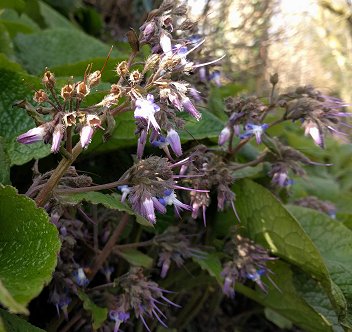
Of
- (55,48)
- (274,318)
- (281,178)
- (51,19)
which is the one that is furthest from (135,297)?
(51,19)

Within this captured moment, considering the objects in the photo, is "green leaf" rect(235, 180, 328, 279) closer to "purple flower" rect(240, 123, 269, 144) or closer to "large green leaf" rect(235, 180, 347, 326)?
"large green leaf" rect(235, 180, 347, 326)

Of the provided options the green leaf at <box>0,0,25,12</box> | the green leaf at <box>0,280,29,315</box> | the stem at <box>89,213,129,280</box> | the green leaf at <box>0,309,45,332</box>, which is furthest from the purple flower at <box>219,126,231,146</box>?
the green leaf at <box>0,0,25,12</box>

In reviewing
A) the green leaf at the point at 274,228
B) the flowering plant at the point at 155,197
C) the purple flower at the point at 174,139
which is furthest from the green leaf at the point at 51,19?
the purple flower at the point at 174,139

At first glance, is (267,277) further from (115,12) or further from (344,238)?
(115,12)

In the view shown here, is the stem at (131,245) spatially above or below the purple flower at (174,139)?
below

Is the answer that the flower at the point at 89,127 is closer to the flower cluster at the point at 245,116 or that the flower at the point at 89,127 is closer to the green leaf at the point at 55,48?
the flower cluster at the point at 245,116

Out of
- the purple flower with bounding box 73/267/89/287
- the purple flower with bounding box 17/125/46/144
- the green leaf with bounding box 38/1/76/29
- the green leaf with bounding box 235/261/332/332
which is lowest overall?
the green leaf with bounding box 235/261/332/332
